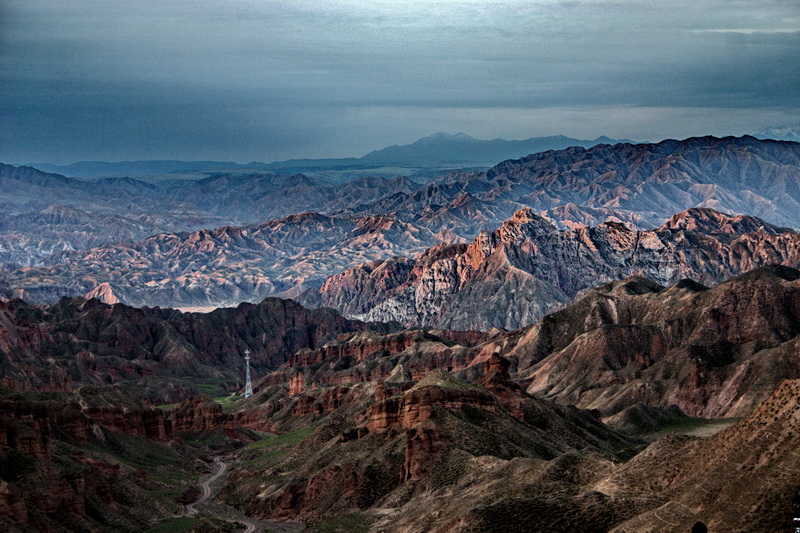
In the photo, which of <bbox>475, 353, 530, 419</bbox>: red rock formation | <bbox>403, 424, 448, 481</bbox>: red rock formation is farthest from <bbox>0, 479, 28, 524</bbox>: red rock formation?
<bbox>475, 353, 530, 419</bbox>: red rock formation

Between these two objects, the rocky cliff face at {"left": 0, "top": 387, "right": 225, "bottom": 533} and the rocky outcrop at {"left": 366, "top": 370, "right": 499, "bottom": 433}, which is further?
the rocky outcrop at {"left": 366, "top": 370, "right": 499, "bottom": 433}

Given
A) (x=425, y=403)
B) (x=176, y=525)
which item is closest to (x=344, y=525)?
(x=176, y=525)

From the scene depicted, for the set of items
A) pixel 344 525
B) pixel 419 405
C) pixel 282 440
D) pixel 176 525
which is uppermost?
pixel 419 405

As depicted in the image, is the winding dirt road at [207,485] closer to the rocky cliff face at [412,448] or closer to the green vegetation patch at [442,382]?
the rocky cliff face at [412,448]

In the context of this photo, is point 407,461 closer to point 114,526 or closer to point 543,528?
point 114,526

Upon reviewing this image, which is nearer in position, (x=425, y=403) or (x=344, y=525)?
(x=344, y=525)

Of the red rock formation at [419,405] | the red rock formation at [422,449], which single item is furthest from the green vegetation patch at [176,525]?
the red rock formation at [419,405]

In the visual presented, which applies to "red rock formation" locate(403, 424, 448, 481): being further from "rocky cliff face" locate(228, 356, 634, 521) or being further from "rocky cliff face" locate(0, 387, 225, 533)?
"rocky cliff face" locate(0, 387, 225, 533)

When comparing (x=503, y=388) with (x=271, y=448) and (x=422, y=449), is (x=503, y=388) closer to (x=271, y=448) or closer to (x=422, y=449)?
(x=422, y=449)

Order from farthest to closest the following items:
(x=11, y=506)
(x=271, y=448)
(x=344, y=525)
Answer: (x=271, y=448)
(x=344, y=525)
(x=11, y=506)

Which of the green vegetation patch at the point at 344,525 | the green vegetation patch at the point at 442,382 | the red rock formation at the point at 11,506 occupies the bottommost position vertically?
the green vegetation patch at the point at 344,525

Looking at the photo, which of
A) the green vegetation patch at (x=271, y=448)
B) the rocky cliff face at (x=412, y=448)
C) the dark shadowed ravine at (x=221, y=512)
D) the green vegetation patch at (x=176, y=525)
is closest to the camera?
the green vegetation patch at (x=176, y=525)
